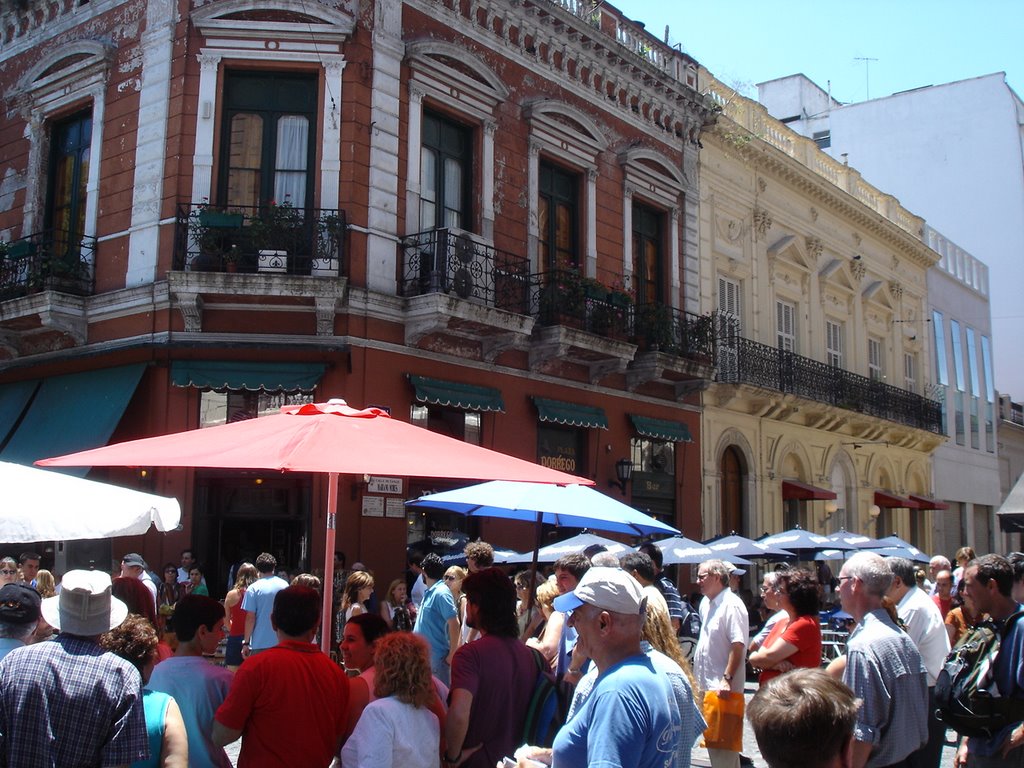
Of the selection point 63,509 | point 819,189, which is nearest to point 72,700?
point 63,509

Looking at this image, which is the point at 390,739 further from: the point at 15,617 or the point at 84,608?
the point at 15,617

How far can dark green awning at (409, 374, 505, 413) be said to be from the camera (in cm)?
1479

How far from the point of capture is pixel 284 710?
470 centimetres

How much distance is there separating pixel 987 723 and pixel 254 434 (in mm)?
4304

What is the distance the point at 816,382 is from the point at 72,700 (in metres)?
21.9

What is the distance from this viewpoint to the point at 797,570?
23.2 ft

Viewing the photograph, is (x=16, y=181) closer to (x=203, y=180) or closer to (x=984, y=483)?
(x=203, y=180)

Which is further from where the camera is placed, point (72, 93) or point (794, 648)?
point (72, 93)

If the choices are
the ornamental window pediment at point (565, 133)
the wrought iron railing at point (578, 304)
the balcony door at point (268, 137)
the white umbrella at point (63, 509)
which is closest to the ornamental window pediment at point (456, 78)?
the ornamental window pediment at point (565, 133)

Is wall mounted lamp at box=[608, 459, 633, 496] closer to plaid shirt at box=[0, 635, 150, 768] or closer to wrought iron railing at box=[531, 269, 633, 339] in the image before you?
wrought iron railing at box=[531, 269, 633, 339]

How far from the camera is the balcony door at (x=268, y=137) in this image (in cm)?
1476

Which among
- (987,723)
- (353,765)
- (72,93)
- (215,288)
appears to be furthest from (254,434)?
(72,93)

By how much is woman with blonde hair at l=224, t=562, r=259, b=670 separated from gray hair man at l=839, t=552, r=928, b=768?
23.8 ft

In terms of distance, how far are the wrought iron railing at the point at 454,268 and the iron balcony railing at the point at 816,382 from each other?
6713 millimetres
